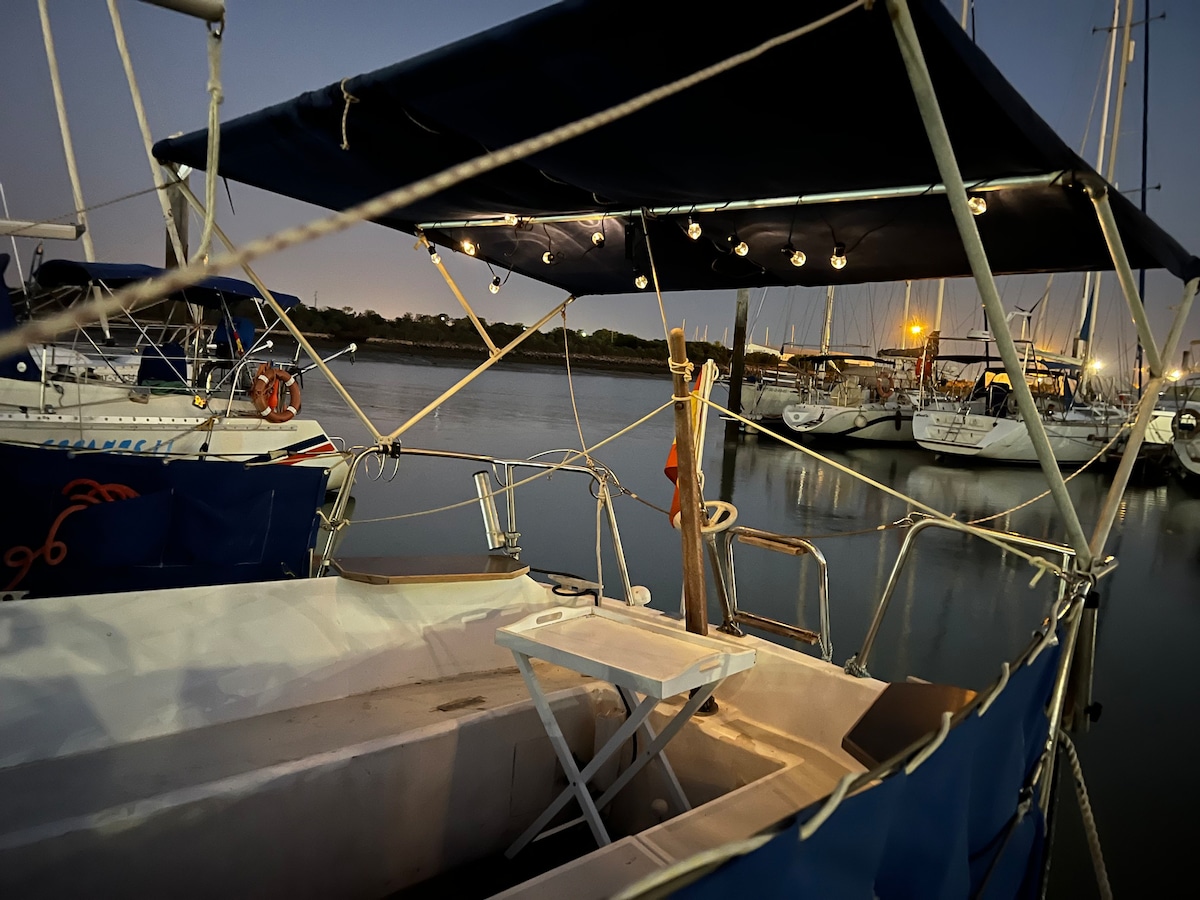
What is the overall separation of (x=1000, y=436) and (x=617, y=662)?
2420cm

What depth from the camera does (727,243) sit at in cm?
439

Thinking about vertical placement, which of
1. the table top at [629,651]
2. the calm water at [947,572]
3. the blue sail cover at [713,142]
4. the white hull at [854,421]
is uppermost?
the blue sail cover at [713,142]

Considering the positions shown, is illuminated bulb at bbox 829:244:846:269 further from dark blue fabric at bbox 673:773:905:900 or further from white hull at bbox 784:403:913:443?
white hull at bbox 784:403:913:443

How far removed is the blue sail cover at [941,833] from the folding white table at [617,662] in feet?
1.91

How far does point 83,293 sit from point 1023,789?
39.9ft

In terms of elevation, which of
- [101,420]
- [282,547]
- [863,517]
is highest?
[101,420]

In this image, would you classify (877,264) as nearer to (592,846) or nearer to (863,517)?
(592,846)

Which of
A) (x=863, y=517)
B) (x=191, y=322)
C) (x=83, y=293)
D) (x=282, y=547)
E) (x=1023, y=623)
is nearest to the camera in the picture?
(x=282, y=547)

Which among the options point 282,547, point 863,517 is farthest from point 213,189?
point 863,517

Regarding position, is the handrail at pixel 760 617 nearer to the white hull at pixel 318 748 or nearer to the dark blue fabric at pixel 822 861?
the white hull at pixel 318 748

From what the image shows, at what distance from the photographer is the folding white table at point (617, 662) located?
1.90 metres

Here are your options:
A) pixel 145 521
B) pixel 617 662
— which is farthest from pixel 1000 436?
pixel 617 662

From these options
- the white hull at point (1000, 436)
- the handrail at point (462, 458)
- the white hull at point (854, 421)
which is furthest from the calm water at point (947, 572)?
the white hull at point (854, 421)

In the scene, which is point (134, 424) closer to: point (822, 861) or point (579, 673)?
point (579, 673)
